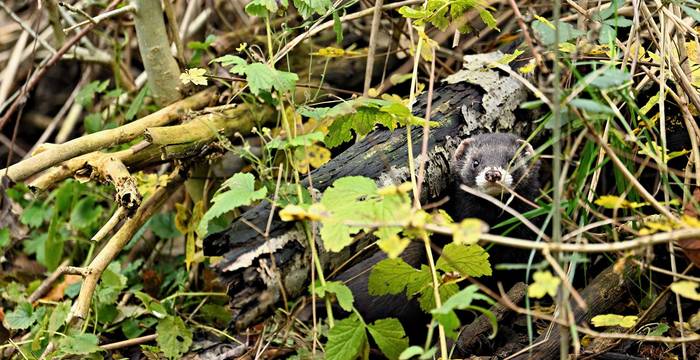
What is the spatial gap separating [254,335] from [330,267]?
81 cm

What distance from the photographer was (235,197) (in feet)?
8.18

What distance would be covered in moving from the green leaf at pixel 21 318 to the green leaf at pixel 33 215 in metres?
0.83

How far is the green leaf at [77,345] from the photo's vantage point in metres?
2.96

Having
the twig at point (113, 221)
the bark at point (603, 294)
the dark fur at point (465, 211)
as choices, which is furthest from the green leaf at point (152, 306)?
the bark at point (603, 294)


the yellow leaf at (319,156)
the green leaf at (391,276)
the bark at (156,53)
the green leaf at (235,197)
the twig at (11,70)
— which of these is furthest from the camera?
the twig at (11,70)

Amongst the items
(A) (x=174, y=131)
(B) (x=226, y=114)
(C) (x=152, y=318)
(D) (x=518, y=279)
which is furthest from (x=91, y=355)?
(D) (x=518, y=279)

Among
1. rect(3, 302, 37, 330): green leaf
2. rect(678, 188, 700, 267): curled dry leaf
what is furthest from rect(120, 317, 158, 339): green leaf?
rect(678, 188, 700, 267): curled dry leaf

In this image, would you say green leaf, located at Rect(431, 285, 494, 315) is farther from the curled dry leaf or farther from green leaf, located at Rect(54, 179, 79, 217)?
green leaf, located at Rect(54, 179, 79, 217)

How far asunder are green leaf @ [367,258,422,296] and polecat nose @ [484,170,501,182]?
0.74 m

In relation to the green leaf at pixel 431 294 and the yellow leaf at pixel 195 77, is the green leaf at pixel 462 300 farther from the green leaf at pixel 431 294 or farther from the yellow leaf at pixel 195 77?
the yellow leaf at pixel 195 77

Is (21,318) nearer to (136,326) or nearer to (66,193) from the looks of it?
(136,326)

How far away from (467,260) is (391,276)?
0.83 ft

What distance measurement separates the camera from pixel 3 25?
19.2 feet

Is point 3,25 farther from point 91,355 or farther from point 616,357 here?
point 616,357
